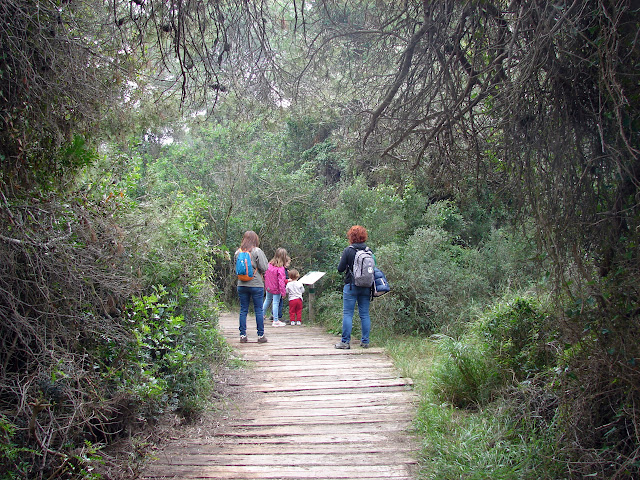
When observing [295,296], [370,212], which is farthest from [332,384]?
[370,212]

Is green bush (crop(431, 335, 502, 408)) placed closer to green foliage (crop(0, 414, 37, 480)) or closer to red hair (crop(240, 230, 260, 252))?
green foliage (crop(0, 414, 37, 480))

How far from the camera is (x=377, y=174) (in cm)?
630

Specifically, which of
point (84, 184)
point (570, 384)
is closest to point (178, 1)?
point (84, 184)

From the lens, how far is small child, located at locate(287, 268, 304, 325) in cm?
1229

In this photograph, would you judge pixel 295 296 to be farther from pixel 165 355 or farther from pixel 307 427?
pixel 165 355

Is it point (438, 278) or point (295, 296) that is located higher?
point (438, 278)

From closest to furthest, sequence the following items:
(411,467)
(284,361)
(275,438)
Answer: (411,467) < (275,438) < (284,361)

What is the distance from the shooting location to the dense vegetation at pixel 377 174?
3111mm

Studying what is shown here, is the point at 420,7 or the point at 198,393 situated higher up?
the point at 420,7

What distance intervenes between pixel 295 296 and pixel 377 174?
649 cm

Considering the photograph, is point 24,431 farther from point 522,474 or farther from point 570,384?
point 570,384

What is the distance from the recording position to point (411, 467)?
417cm

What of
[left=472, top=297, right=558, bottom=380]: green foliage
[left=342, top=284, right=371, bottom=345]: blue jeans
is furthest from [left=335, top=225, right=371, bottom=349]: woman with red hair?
[left=472, top=297, right=558, bottom=380]: green foliage

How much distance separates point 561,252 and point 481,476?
1.58 metres
